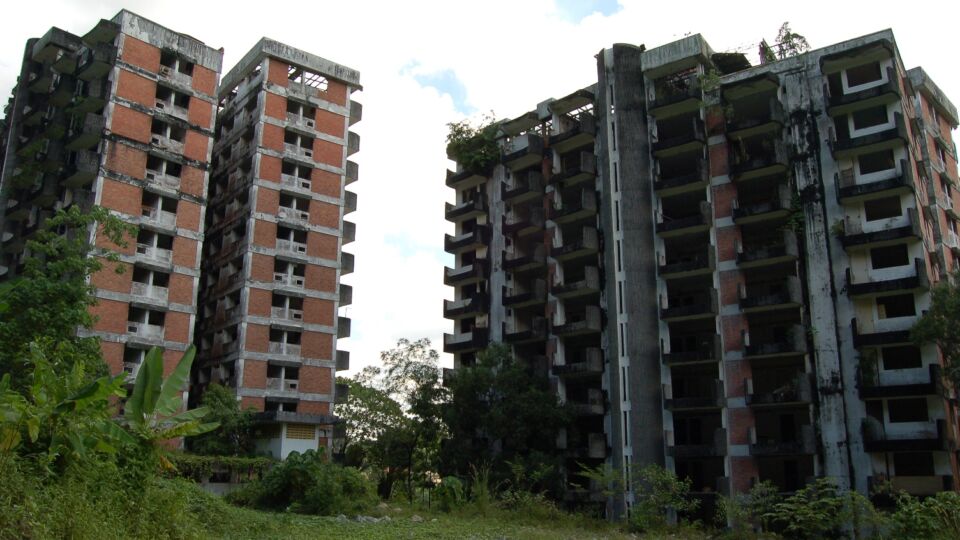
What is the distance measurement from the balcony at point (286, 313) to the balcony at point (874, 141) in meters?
30.8

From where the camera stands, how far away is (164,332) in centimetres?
4416

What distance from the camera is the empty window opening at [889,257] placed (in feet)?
120

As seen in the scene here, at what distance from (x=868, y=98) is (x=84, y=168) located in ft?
132

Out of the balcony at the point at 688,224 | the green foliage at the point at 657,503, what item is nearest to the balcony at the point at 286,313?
the balcony at the point at 688,224

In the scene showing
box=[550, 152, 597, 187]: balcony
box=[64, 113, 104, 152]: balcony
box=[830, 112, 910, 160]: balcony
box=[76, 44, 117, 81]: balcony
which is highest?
box=[76, 44, 117, 81]: balcony

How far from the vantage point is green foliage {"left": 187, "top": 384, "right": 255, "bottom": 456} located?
40375 millimetres

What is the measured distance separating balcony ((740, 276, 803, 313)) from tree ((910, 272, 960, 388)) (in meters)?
5.54

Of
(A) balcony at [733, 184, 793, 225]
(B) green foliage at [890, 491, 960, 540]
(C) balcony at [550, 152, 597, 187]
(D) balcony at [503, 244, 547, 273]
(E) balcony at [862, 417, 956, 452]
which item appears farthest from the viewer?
(D) balcony at [503, 244, 547, 273]

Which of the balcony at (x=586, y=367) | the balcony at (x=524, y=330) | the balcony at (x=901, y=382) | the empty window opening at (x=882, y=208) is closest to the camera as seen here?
the balcony at (x=901, y=382)

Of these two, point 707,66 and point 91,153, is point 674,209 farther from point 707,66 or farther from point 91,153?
point 91,153

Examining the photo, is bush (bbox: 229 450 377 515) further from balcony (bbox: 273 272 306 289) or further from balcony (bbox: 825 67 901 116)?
balcony (bbox: 825 67 901 116)

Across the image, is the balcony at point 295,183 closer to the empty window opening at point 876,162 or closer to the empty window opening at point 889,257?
the empty window opening at point 876,162

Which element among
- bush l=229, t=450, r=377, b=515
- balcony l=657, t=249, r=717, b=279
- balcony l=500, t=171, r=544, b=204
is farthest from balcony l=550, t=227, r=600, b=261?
bush l=229, t=450, r=377, b=515

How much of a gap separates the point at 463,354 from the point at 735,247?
19.2 metres
